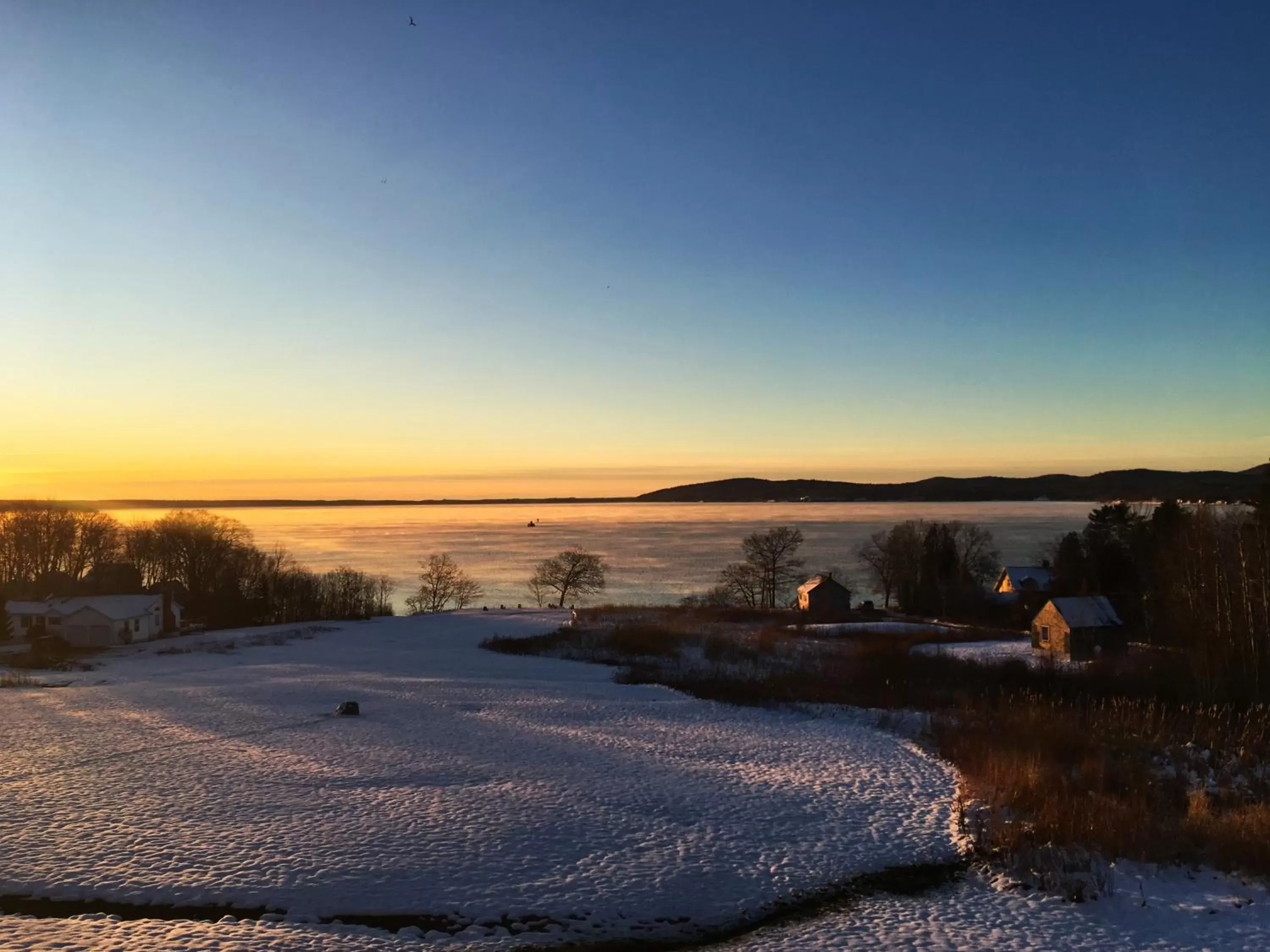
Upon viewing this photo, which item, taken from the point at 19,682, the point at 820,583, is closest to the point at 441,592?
the point at 820,583

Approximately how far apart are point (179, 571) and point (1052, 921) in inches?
3525

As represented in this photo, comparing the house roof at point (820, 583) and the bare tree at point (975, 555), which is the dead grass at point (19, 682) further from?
the bare tree at point (975, 555)

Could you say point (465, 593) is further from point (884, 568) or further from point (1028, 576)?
point (1028, 576)

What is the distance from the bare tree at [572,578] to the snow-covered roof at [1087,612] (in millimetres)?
51920

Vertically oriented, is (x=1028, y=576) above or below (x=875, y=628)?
above

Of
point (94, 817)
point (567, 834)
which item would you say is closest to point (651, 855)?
point (567, 834)

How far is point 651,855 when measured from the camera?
40.7ft

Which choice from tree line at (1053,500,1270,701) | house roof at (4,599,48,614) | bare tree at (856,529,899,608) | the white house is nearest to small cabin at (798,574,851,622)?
bare tree at (856,529,899,608)

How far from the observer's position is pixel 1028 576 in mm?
71062

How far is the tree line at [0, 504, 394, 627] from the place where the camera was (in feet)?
237

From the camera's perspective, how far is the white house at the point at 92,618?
55938mm

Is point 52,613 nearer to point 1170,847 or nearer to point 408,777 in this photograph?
point 408,777

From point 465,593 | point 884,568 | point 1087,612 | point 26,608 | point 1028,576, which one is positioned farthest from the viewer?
point 884,568

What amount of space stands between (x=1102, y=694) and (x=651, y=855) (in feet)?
83.0
